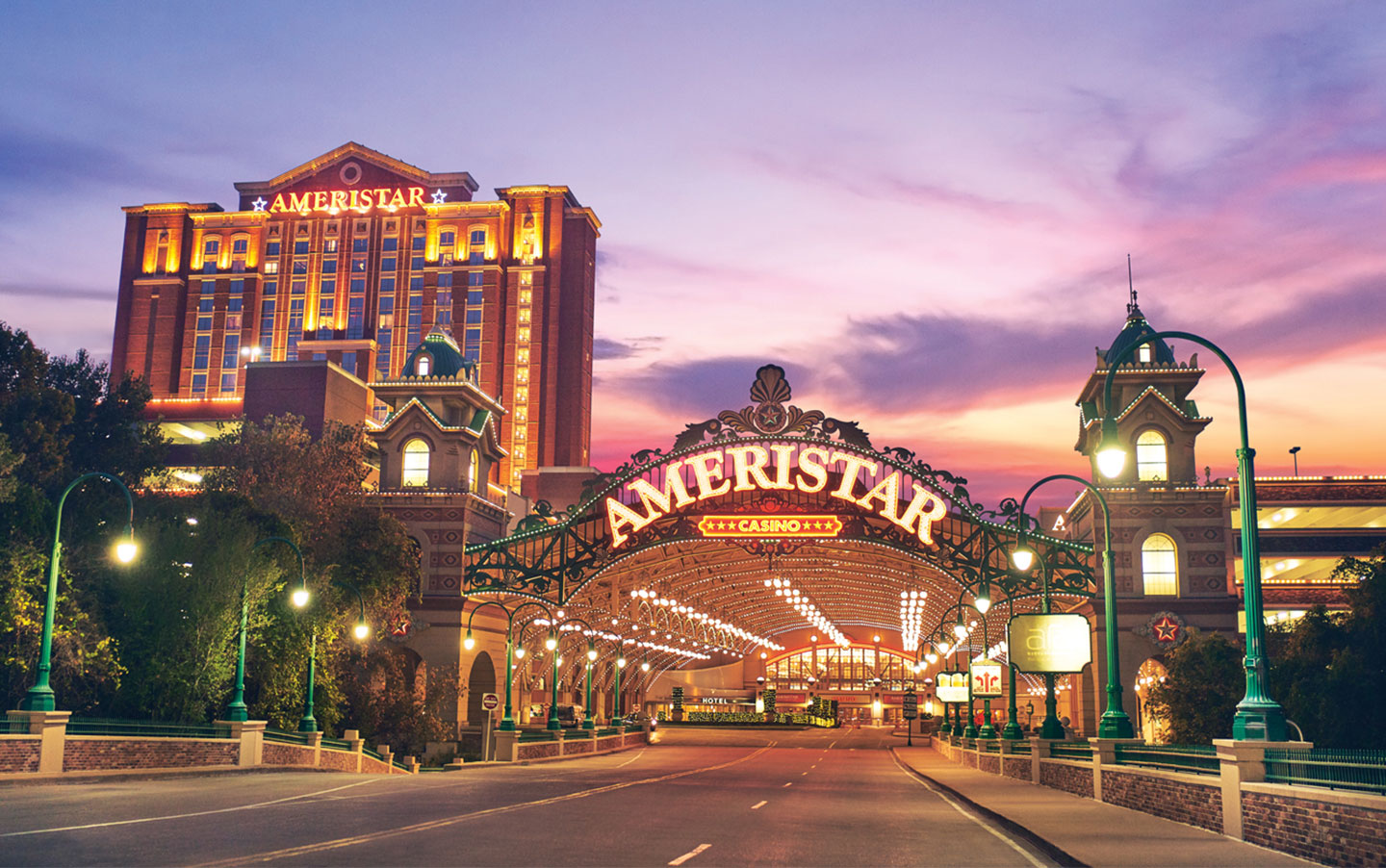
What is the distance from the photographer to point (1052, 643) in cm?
3089

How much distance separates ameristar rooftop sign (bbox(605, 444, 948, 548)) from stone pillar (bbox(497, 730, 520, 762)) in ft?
35.7

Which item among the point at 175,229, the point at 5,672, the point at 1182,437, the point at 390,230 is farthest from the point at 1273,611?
the point at 175,229

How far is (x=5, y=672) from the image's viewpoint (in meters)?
39.1

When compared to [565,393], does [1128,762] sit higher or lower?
lower

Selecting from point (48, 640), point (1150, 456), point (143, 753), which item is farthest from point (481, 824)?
point (1150, 456)

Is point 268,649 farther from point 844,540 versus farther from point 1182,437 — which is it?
point 1182,437

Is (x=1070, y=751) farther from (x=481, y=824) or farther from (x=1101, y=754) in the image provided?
(x=481, y=824)

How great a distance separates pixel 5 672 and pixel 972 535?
37.5 m

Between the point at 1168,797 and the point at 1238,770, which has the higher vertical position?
the point at 1238,770

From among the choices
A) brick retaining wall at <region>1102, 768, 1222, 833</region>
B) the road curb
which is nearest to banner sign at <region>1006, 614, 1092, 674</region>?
brick retaining wall at <region>1102, 768, 1222, 833</region>

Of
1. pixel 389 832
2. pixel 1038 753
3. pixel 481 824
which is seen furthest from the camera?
pixel 1038 753

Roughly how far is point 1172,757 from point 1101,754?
4522 mm

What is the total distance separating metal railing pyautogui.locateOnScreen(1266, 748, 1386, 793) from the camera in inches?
581

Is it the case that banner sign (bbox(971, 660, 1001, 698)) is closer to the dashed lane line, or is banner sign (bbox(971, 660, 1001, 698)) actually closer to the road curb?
the road curb
